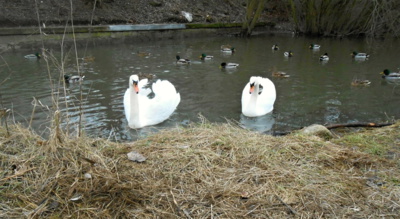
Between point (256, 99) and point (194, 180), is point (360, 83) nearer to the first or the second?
point (256, 99)

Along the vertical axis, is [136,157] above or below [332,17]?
below

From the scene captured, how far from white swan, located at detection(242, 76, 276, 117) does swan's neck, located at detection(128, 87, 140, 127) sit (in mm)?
2416

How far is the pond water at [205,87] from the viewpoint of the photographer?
7.36 m

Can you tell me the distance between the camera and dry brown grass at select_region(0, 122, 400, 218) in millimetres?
2768

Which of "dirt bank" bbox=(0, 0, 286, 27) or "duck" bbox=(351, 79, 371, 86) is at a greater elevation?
"dirt bank" bbox=(0, 0, 286, 27)

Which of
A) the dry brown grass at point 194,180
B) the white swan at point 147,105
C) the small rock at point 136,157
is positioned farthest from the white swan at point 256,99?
the small rock at point 136,157

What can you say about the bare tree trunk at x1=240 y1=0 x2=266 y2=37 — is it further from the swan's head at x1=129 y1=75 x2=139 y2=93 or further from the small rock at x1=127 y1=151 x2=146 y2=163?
the small rock at x1=127 y1=151 x2=146 y2=163

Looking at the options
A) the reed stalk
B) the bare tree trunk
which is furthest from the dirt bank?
the reed stalk

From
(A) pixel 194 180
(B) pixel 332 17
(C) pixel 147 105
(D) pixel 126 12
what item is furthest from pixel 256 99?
(B) pixel 332 17

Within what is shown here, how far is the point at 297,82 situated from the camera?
11.0 metres

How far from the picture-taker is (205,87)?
33.6 feet

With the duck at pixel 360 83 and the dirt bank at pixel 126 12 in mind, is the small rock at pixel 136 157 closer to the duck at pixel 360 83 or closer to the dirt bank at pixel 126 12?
the duck at pixel 360 83

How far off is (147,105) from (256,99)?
243 centimetres

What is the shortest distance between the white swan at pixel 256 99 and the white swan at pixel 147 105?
5.36 ft
